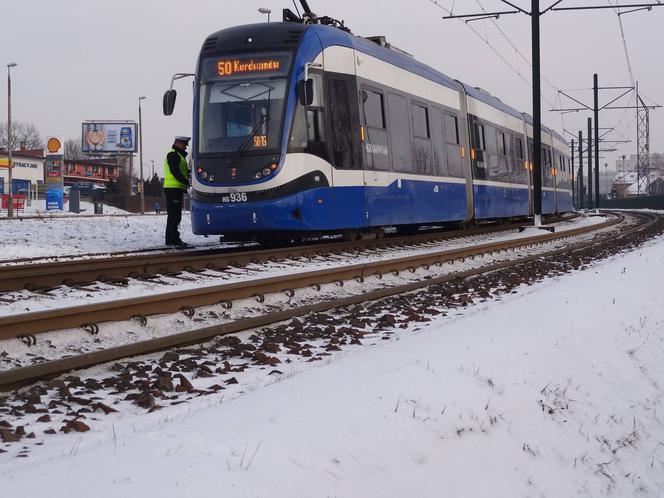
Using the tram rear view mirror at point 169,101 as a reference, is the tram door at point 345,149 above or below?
below

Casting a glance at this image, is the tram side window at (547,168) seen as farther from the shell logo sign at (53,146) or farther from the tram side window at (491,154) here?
the shell logo sign at (53,146)

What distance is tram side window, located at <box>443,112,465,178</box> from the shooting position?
1719 cm

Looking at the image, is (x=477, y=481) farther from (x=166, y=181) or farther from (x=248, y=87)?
(x=166, y=181)

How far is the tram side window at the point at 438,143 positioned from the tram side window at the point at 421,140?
0.95ft

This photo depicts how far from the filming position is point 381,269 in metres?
10.0

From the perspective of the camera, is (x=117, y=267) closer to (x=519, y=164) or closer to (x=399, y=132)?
(x=399, y=132)

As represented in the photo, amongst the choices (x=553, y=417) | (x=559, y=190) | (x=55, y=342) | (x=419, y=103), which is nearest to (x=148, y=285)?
(x=55, y=342)

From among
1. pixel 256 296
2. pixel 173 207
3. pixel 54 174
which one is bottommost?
pixel 256 296

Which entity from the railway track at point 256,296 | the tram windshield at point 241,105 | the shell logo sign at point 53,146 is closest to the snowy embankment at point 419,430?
the railway track at point 256,296

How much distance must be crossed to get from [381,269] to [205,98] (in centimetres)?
435

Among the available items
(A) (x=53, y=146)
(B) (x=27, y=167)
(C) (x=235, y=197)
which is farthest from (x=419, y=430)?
(B) (x=27, y=167)

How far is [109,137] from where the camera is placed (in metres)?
74.1

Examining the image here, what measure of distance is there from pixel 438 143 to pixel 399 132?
222cm

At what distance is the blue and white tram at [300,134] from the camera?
38.3ft
